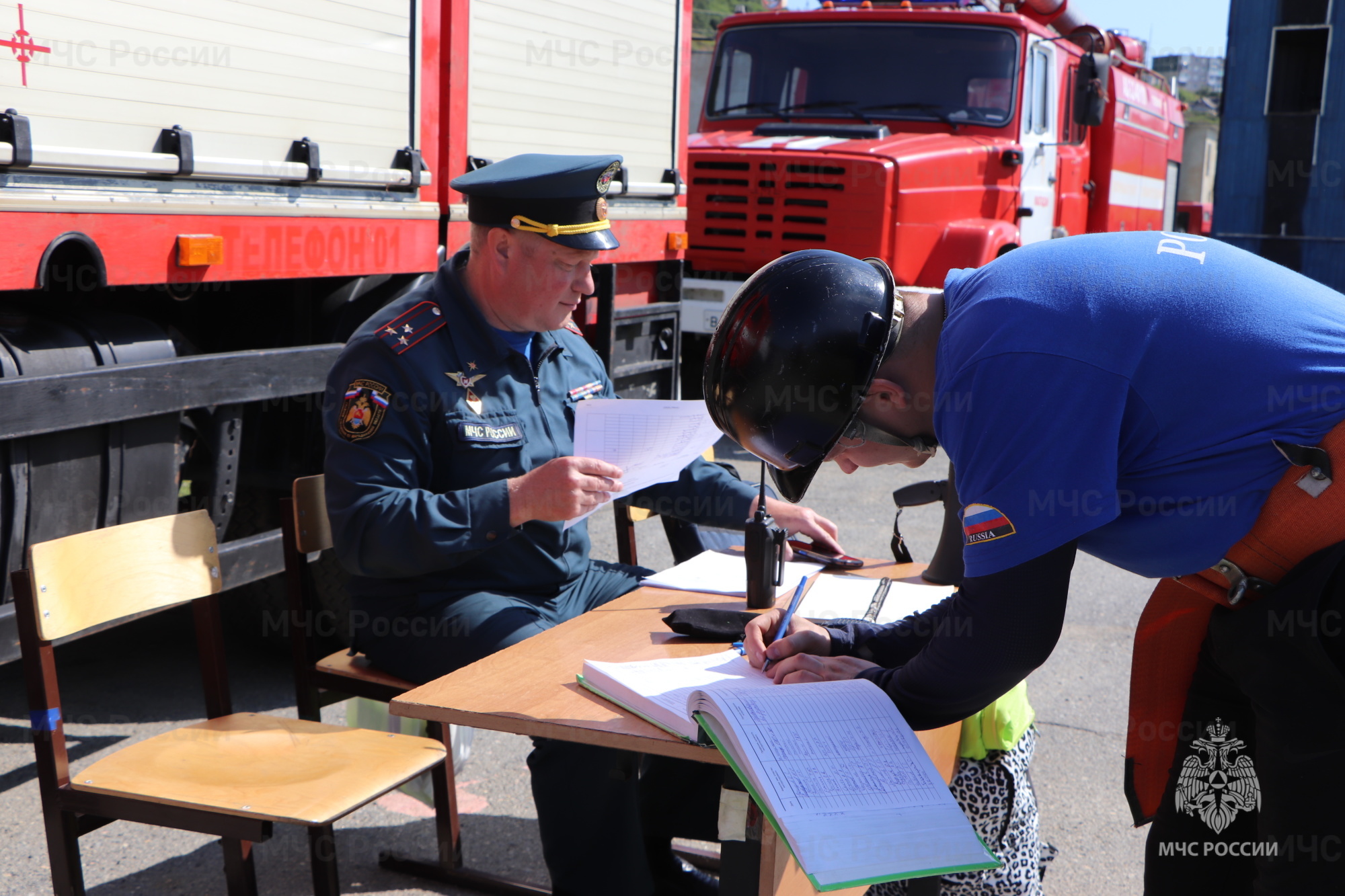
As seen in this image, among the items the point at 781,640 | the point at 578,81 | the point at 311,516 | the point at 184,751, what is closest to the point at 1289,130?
the point at 578,81

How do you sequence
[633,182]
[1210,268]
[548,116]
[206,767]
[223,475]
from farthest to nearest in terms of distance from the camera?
1. [633,182]
2. [548,116]
3. [223,475]
4. [206,767]
5. [1210,268]

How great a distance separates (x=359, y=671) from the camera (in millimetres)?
2742

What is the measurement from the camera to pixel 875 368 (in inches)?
61.2

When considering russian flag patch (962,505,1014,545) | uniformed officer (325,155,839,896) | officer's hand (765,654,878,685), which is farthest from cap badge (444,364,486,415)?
russian flag patch (962,505,1014,545)

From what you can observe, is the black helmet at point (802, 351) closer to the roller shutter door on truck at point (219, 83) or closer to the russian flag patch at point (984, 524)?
the russian flag patch at point (984, 524)

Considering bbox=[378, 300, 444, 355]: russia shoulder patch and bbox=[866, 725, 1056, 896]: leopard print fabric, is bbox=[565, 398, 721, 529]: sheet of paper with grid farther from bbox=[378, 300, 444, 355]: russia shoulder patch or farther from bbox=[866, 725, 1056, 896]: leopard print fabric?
bbox=[866, 725, 1056, 896]: leopard print fabric

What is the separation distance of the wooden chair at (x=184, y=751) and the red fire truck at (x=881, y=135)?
5566 millimetres

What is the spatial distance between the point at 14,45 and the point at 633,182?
115 inches

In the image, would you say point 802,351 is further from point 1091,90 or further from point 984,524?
point 1091,90

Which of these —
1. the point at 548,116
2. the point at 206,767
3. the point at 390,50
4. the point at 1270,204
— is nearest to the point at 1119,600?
the point at 548,116

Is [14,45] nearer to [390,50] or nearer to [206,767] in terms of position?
[390,50]

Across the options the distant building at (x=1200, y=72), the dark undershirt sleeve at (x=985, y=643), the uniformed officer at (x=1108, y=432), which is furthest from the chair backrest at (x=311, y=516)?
the distant building at (x=1200, y=72)

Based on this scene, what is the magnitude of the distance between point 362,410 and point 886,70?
6264 millimetres

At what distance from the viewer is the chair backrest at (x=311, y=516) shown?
2814 millimetres
